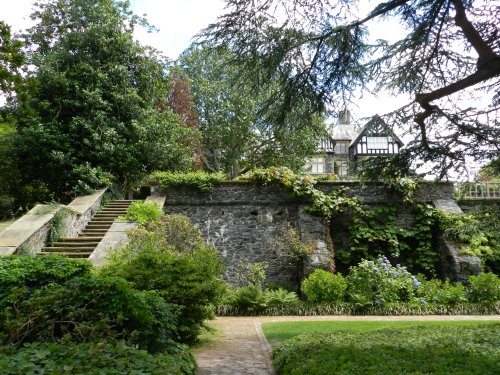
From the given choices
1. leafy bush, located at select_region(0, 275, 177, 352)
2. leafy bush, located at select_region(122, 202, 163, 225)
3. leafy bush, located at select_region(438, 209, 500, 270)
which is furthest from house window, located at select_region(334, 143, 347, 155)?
leafy bush, located at select_region(0, 275, 177, 352)

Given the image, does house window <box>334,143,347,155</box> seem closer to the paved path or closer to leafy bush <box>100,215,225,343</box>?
the paved path

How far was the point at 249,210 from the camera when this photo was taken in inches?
527

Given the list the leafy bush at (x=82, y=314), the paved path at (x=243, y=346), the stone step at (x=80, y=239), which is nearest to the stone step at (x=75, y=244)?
the stone step at (x=80, y=239)

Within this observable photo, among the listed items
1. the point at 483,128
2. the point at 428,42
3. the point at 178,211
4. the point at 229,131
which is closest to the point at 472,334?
the point at 483,128

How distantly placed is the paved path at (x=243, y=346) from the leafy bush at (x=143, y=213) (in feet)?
10.7

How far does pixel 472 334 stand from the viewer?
6.40 meters

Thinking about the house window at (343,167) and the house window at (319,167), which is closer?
the house window at (343,167)

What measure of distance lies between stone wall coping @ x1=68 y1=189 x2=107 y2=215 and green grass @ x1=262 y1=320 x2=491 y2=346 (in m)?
6.30

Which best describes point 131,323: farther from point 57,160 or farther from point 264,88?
point 57,160

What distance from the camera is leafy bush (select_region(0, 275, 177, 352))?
4.29 metres

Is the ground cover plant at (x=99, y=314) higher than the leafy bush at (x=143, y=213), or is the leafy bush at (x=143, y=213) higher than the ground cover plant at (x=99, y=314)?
the leafy bush at (x=143, y=213)

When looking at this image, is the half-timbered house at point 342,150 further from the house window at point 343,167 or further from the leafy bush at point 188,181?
the house window at point 343,167

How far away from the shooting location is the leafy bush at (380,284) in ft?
34.3

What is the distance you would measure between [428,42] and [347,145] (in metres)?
32.3
